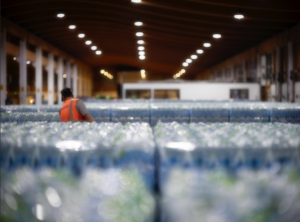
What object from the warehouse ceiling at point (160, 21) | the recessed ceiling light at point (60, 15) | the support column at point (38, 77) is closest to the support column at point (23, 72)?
the warehouse ceiling at point (160, 21)

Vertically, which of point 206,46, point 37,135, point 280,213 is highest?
point 206,46

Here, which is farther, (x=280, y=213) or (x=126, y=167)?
(x=126, y=167)

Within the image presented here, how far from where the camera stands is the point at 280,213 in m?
1.83

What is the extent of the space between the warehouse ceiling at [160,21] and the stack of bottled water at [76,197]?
16419 millimetres

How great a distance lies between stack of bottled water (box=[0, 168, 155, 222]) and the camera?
1791mm

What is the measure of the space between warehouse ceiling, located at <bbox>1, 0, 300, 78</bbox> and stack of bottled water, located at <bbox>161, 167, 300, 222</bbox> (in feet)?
53.5

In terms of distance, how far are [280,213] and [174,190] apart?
0.49 m

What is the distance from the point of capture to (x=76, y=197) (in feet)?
6.29

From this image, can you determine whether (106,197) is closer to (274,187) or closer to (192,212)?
(192,212)

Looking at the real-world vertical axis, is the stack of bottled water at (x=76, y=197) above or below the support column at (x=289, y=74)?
below

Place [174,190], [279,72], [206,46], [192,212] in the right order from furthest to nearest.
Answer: [206,46]
[279,72]
[174,190]
[192,212]

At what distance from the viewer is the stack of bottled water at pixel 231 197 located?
5.86ft

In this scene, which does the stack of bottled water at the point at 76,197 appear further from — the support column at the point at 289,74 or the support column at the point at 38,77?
the support column at the point at 38,77

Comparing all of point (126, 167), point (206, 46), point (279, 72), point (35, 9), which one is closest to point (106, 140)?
point (126, 167)
